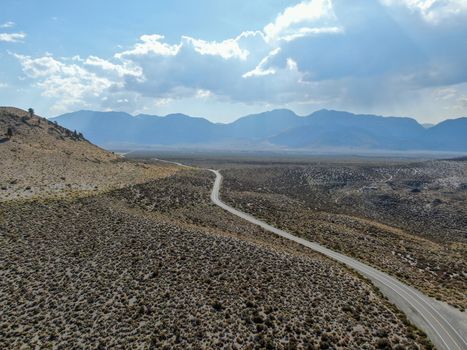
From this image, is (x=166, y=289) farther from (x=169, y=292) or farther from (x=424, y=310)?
(x=424, y=310)

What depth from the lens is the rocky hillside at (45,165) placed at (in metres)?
59.5

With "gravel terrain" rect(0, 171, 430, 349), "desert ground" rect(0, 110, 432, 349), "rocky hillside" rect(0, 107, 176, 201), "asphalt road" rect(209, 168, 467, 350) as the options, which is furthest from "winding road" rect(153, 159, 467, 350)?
"rocky hillside" rect(0, 107, 176, 201)

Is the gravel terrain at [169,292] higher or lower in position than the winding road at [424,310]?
higher

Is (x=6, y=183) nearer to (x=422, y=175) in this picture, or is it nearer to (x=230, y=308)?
(x=230, y=308)

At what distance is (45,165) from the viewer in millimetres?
76375

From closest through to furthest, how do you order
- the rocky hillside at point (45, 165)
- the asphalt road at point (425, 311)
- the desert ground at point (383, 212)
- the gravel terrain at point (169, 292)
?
the gravel terrain at point (169, 292), the asphalt road at point (425, 311), the desert ground at point (383, 212), the rocky hillside at point (45, 165)

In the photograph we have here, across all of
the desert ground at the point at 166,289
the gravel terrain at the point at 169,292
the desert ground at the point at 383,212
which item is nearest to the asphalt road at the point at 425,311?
the desert ground at the point at 166,289

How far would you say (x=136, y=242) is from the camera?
1480 inches

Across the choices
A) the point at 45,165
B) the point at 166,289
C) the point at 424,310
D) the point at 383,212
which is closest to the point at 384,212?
the point at 383,212

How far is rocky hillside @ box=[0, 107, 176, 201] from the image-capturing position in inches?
2344

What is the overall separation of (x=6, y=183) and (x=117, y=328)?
45.3 m

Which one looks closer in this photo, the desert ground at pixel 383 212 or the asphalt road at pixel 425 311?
the asphalt road at pixel 425 311

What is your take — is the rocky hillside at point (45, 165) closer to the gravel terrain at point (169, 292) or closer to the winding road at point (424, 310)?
the gravel terrain at point (169, 292)

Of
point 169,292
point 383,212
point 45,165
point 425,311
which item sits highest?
point 45,165
